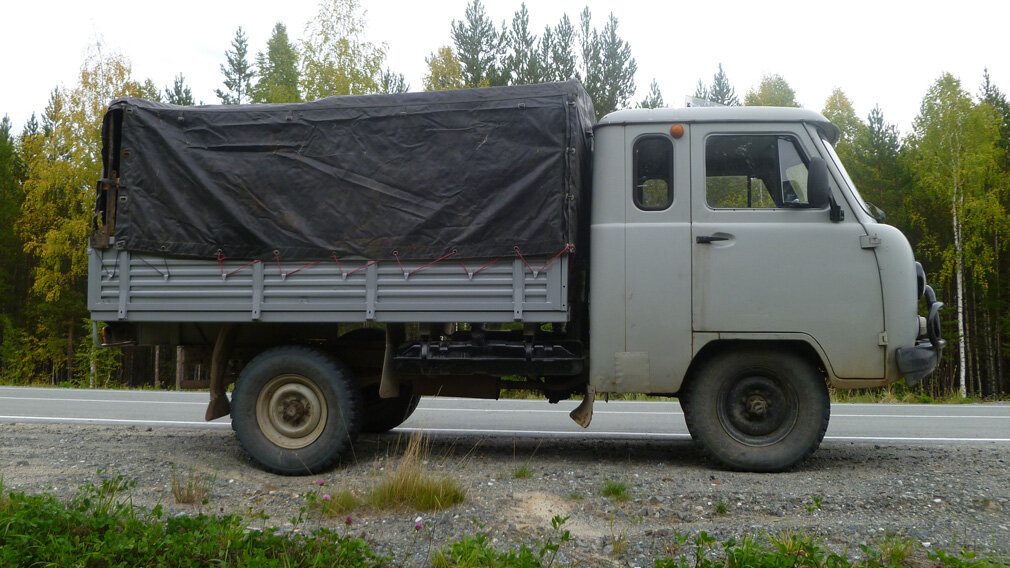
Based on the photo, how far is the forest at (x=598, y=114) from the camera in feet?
76.9

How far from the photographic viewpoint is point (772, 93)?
31.0 meters

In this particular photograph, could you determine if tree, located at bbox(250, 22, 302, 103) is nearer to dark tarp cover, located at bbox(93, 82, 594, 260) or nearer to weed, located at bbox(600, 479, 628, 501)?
dark tarp cover, located at bbox(93, 82, 594, 260)

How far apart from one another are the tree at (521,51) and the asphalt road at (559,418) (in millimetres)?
17107

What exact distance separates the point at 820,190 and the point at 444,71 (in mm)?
21609

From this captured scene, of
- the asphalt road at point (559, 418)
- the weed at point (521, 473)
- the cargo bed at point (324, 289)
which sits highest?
the cargo bed at point (324, 289)

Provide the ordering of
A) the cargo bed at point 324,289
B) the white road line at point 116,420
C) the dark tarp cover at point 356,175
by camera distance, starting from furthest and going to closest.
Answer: the white road line at point 116,420 → the dark tarp cover at point 356,175 → the cargo bed at point 324,289

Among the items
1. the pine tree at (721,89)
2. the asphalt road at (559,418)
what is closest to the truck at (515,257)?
the asphalt road at (559,418)

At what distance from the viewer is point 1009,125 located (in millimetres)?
31672

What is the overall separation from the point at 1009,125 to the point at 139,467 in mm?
37177

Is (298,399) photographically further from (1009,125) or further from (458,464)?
(1009,125)

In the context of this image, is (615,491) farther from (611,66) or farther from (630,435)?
(611,66)

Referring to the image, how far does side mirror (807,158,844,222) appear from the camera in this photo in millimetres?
5352

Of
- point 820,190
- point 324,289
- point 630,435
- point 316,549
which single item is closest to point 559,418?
point 630,435

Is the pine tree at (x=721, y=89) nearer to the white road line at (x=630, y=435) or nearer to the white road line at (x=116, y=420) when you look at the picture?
the white road line at (x=630, y=435)
